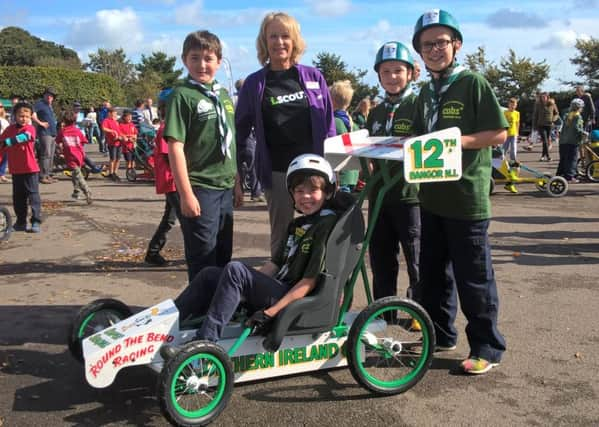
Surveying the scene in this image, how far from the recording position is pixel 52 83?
1864 inches

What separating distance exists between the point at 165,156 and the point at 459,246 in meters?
3.46

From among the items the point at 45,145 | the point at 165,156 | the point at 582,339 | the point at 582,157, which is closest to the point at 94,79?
the point at 45,145

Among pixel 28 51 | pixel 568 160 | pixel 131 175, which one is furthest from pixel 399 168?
pixel 28 51

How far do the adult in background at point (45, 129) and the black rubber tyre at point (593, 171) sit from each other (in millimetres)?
12168

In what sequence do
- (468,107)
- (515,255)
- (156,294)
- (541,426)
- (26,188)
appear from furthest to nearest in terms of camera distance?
(26,188), (515,255), (156,294), (468,107), (541,426)

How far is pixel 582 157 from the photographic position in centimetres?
1421

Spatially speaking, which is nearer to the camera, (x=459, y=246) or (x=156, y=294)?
(x=459, y=246)

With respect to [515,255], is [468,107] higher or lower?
higher

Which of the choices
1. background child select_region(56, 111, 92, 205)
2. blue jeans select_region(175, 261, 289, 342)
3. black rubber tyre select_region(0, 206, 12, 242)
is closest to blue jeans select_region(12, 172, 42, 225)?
black rubber tyre select_region(0, 206, 12, 242)

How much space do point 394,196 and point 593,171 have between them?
11.0m

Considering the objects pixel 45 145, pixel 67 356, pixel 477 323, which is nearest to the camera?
pixel 477 323

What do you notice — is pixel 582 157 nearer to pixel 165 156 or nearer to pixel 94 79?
pixel 165 156

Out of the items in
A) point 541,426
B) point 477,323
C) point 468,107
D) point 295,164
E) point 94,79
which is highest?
point 94,79

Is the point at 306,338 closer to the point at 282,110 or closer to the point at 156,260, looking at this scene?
the point at 282,110
